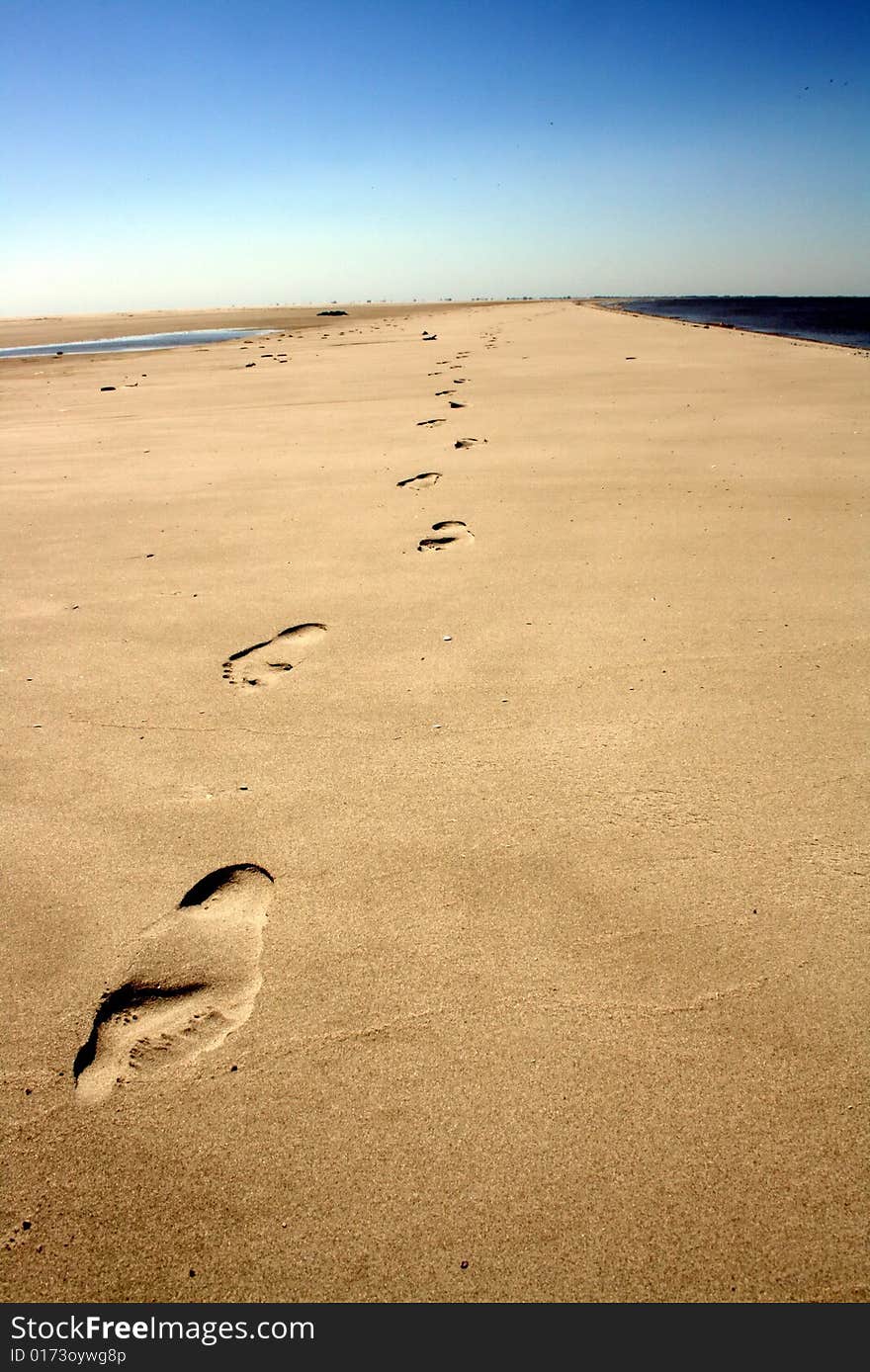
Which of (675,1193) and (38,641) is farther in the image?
(38,641)

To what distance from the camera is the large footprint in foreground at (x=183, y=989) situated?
1.25m

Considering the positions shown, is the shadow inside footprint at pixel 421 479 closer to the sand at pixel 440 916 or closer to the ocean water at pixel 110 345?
the sand at pixel 440 916

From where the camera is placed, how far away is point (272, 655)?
254 centimetres

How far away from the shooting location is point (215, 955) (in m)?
1.42

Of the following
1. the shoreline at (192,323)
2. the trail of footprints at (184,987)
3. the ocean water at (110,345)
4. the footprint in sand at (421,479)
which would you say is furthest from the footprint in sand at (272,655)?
the shoreline at (192,323)

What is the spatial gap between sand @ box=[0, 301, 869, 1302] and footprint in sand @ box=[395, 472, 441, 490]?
3.52 feet

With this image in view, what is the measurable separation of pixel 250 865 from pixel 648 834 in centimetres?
94

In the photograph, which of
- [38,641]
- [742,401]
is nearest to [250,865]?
[38,641]

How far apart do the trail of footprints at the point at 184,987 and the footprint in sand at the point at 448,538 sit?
85.7 inches

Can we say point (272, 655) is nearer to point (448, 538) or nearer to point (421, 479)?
point (448, 538)

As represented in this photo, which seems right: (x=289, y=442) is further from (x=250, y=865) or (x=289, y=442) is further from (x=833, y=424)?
(x=250, y=865)

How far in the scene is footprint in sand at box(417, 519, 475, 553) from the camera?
11.3 feet

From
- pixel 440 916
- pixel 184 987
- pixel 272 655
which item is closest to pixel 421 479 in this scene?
pixel 272 655

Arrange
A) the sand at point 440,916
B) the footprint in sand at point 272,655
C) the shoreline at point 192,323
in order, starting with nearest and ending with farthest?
the sand at point 440,916 < the footprint in sand at point 272,655 < the shoreline at point 192,323
